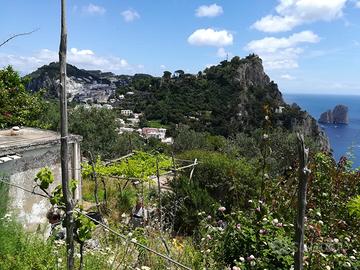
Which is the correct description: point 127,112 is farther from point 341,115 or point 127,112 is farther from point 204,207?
point 341,115

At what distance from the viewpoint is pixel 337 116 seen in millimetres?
154375

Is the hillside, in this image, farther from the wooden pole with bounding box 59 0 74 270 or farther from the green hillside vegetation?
the wooden pole with bounding box 59 0 74 270

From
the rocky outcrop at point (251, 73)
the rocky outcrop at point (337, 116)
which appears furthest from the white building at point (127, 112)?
the rocky outcrop at point (337, 116)

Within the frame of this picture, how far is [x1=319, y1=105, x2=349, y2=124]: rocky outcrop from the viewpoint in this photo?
152 metres

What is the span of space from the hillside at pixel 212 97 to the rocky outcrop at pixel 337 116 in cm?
7762

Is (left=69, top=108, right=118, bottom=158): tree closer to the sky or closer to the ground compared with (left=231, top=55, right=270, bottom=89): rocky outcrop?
closer to the ground

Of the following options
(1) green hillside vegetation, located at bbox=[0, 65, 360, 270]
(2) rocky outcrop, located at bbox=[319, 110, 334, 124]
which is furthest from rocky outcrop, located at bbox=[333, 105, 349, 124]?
(1) green hillside vegetation, located at bbox=[0, 65, 360, 270]

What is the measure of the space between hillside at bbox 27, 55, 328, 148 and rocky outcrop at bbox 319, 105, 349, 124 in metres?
77.6

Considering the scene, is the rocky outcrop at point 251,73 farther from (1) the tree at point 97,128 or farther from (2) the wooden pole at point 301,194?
(2) the wooden pole at point 301,194

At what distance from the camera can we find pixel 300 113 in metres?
59.5

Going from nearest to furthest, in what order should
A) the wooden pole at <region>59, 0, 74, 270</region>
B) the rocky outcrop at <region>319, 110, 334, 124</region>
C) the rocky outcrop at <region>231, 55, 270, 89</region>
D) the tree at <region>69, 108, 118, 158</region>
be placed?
the wooden pole at <region>59, 0, 74, 270</region> → the tree at <region>69, 108, 118, 158</region> → the rocky outcrop at <region>231, 55, 270, 89</region> → the rocky outcrop at <region>319, 110, 334, 124</region>

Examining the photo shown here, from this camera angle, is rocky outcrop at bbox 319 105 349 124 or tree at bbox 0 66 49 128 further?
rocky outcrop at bbox 319 105 349 124

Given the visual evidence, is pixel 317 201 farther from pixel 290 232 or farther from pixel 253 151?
pixel 253 151

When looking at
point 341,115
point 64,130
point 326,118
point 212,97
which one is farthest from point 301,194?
point 341,115
